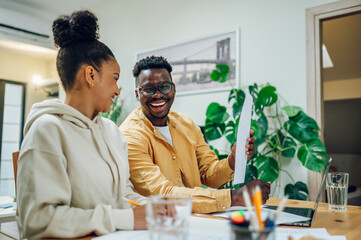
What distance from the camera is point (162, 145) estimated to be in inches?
57.1

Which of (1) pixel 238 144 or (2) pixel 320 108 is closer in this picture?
(1) pixel 238 144

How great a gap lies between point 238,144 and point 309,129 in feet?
4.77

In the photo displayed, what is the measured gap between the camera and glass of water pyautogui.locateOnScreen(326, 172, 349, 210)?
125cm

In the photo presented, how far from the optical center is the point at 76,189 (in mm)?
888

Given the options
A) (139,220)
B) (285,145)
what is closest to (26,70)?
(285,145)

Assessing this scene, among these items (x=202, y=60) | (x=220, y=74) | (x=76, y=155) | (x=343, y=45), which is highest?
(x=343, y=45)

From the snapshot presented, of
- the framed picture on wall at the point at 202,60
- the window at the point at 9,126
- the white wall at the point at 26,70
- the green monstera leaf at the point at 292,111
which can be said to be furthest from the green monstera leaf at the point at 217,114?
the window at the point at 9,126

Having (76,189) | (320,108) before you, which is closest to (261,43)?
(320,108)

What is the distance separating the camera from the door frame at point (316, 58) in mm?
2545

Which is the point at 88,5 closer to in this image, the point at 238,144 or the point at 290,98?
the point at 290,98

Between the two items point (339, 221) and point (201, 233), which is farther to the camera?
point (339, 221)

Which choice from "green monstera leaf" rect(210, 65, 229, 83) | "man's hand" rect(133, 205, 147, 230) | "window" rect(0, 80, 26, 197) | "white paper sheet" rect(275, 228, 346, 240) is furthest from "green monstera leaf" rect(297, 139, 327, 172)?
"window" rect(0, 80, 26, 197)

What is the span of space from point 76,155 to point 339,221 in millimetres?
866

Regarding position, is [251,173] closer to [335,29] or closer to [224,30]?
[224,30]
